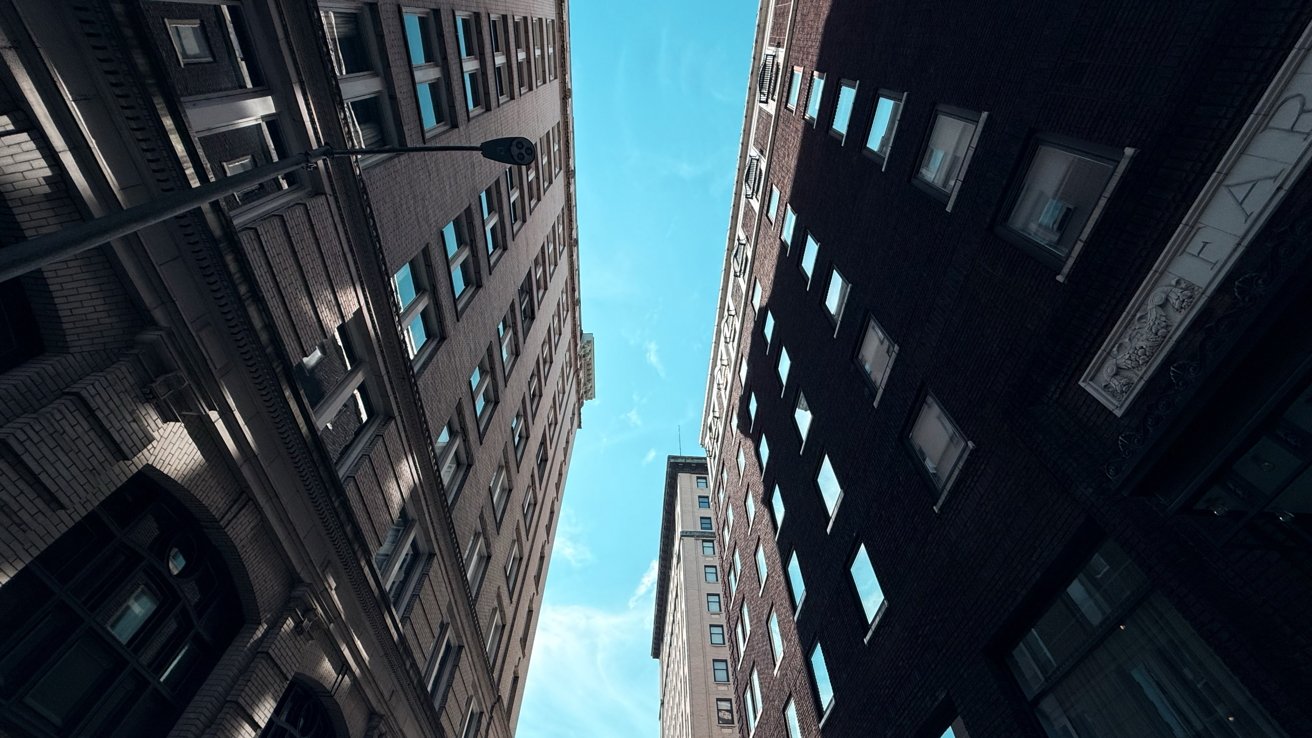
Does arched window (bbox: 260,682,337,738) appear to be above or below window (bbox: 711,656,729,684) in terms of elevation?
above

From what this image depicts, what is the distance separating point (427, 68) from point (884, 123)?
12.5m

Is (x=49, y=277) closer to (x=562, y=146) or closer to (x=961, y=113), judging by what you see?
(x=961, y=113)

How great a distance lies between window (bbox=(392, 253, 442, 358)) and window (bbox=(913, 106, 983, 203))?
12573 millimetres

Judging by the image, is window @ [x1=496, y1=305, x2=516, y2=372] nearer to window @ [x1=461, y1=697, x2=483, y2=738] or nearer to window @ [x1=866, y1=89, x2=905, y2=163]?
window @ [x1=461, y1=697, x2=483, y2=738]

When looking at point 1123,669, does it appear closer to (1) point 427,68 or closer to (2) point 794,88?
(1) point 427,68

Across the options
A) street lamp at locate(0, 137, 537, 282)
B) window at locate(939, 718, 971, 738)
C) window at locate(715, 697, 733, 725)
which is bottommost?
window at locate(715, 697, 733, 725)

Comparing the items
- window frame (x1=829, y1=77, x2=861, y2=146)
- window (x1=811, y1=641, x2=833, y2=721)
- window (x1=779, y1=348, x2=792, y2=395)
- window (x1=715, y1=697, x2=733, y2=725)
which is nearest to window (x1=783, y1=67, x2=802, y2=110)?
window frame (x1=829, y1=77, x2=861, y2=146)

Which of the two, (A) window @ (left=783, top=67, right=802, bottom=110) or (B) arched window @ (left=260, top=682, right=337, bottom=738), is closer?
(B) arched window @ (left=260, top=682, right=337, bottom=738)

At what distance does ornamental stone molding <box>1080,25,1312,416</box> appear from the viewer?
5.48m

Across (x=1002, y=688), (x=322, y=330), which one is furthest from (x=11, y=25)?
(x=1002, y=688)

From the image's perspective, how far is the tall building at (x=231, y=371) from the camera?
6.62 metres

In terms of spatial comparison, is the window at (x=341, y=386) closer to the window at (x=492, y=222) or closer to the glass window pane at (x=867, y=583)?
the window at (x=492, y=222)

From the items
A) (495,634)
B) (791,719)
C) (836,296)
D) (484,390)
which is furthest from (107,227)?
(495,634)

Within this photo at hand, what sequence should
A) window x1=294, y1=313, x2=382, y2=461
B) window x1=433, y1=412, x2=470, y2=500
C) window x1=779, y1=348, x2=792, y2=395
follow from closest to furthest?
window x1=294, y1=313, x2=382, y2=461, window x1=433, y1=412, x2=470, y2=500, window x1=779, y1=348, x2=792, y2=395
